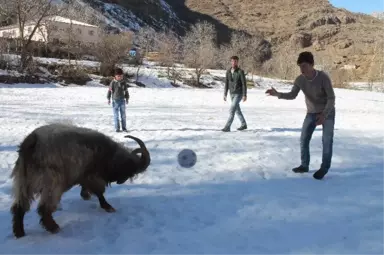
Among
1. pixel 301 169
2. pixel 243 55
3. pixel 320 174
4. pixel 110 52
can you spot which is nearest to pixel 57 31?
pixel 110 52

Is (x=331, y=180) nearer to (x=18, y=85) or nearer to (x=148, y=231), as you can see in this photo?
(x=148, y=231)

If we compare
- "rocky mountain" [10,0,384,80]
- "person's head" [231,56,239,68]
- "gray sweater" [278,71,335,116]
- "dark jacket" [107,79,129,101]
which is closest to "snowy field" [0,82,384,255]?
"gray sweater" [278,71,335,116]

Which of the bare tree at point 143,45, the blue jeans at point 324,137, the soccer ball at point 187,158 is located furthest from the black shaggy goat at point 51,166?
the bare tree at point 143,45

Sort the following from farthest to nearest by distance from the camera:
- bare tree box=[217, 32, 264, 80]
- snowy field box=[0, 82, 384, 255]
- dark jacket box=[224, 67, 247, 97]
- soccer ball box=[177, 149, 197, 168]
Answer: bare tree box=[217, 32, 264, 80]
dark jacket box=[224, 67, 247, 97]
soccer ball box=[177, 149, 197, 168]
snowy field box=[0, 82, 384, 255]

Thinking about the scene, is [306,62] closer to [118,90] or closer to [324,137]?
[324,137]

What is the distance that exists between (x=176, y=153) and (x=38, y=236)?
14.9 feet

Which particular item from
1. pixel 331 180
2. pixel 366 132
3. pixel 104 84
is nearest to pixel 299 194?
pixel 331 180

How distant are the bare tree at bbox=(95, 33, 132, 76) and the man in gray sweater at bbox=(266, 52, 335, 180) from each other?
129ft

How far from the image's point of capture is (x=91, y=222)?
17.2 feet

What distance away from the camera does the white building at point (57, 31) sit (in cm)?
5579

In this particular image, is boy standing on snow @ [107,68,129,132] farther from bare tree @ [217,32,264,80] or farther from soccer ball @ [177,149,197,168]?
bare tree @ [217,32,264,80]

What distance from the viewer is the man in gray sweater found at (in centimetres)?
689

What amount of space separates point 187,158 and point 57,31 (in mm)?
59695

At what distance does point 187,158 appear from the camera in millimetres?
8656
